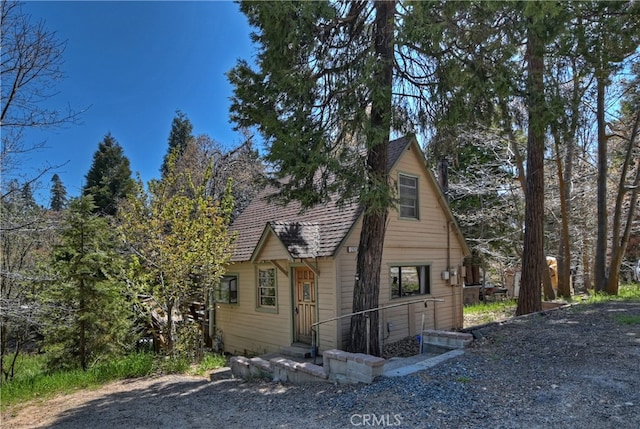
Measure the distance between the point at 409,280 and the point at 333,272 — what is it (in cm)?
311

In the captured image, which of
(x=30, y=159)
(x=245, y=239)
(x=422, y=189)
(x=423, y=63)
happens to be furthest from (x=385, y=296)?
(x=30, y=159)

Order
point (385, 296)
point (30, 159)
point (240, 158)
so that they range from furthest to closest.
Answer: point (240, 158) < point (385, 296) < point (30, 159)

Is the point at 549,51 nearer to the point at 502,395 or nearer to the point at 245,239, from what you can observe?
the point at 502,395

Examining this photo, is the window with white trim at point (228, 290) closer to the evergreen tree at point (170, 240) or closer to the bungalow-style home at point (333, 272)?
the bungalow-style home at point (333, 272)

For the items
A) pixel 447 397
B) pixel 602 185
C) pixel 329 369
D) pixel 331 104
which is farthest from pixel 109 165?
pixel 447 397

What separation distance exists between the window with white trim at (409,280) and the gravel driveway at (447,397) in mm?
3363

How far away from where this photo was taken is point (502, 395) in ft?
15.9

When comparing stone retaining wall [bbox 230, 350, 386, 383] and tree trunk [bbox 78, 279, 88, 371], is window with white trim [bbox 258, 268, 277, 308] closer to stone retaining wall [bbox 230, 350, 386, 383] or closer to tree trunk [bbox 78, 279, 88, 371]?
stone retaining wall [bbox 230, 350, 386, 383]

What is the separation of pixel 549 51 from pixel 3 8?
8.36m

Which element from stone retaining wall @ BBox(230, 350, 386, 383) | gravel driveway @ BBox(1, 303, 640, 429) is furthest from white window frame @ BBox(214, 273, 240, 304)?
stone retaining wall @ BBox(230, 350, 386, 383)

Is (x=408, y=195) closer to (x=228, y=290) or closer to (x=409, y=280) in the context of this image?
(x=409, y=280)

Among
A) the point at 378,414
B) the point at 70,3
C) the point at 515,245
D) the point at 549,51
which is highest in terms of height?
the point at 70,3

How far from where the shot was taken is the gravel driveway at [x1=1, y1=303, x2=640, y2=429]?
14.3 ft

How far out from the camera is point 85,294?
9.95 m
